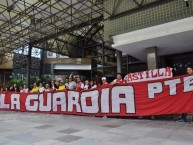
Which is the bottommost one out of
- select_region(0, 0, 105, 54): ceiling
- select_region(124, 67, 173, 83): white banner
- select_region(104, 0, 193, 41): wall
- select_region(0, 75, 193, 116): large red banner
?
select_region(0, 75, 193, 116): large red banner

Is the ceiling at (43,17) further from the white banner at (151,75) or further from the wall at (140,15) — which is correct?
the white banner at (151,75)

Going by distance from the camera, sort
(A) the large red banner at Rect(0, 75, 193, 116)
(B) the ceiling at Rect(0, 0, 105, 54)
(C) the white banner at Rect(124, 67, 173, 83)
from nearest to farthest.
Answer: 1. (A) the large red banner at Rect(0, 75, 193, 116)
2. (C) the white banner at Rect(124, 67, 173, 83)
3. (B) the ceiling at Rect(0, 0, 105, 54)

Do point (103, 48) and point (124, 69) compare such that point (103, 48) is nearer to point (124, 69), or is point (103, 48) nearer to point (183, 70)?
point (124, 69)

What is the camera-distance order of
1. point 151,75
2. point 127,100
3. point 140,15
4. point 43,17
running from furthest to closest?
1. point 43,17
2. point 140,15
3. point 151,75
4. point 127,100

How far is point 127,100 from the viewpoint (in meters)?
6.84

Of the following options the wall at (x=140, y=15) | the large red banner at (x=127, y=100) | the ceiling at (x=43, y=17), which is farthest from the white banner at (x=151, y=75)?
the ceiling at (x=43, y=17)

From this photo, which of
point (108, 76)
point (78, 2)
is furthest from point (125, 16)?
point (108, 76)

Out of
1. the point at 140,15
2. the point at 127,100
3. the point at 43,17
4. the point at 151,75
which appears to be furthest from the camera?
the point at 43,17

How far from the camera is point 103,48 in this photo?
1906 centimetres

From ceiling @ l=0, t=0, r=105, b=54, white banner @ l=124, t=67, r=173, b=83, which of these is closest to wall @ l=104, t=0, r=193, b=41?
ceiling @ l=0, t=0, r=105, b=54

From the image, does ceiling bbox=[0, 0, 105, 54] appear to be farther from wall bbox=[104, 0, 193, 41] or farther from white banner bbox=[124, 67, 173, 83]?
white banner bbox=[124, 67, 173, 83]

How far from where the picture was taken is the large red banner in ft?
19.5

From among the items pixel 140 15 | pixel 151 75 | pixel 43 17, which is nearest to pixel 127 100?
pixel 151 75

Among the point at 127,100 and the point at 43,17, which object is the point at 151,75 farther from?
the point at 43,17
